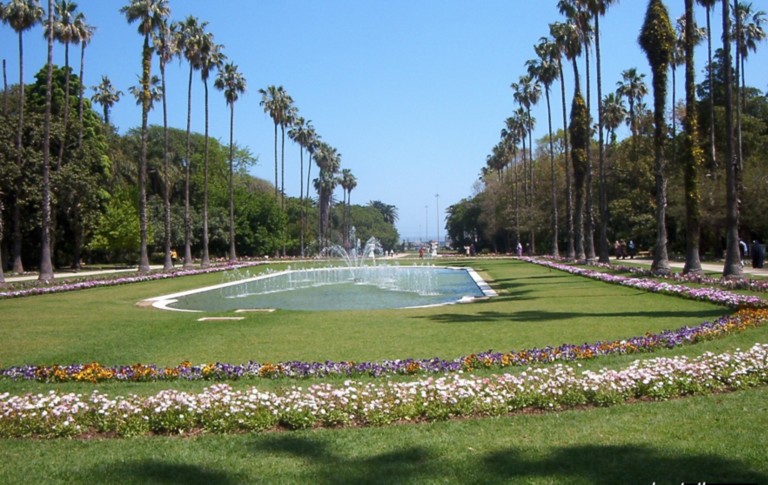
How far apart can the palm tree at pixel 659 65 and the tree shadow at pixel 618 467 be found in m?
20.5

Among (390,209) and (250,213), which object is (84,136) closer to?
(250,213)

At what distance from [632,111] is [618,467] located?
5431 cm

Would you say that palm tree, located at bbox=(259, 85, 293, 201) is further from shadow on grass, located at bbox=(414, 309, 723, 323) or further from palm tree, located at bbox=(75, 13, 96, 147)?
shadow on grass, located at bbox=(414, 309, 723, 323)

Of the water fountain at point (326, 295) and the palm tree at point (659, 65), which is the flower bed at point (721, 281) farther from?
A: the water fountain at point (326, 295)

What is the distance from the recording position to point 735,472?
15.1ft

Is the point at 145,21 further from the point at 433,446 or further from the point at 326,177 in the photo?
the point at 326,177

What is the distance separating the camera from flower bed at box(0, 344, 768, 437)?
6324 millimetres

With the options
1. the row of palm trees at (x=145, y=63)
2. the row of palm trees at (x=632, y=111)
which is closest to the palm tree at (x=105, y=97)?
the row of palm trees at (x=145, y=63)

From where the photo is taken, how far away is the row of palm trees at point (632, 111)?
72.6 ft

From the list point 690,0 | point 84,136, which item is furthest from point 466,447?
point 84,136

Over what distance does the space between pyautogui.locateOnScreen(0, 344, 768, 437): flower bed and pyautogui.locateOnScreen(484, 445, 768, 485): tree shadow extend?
1438 millimetres

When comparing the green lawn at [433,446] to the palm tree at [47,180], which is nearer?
the green lawn at [433,446]

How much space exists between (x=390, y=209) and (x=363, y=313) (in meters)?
168

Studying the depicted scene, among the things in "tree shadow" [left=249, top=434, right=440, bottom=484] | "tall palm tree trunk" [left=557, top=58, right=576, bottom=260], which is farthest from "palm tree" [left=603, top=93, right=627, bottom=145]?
Result: "tree shadow" [left=249, top=434, right=440, bottom=484]
